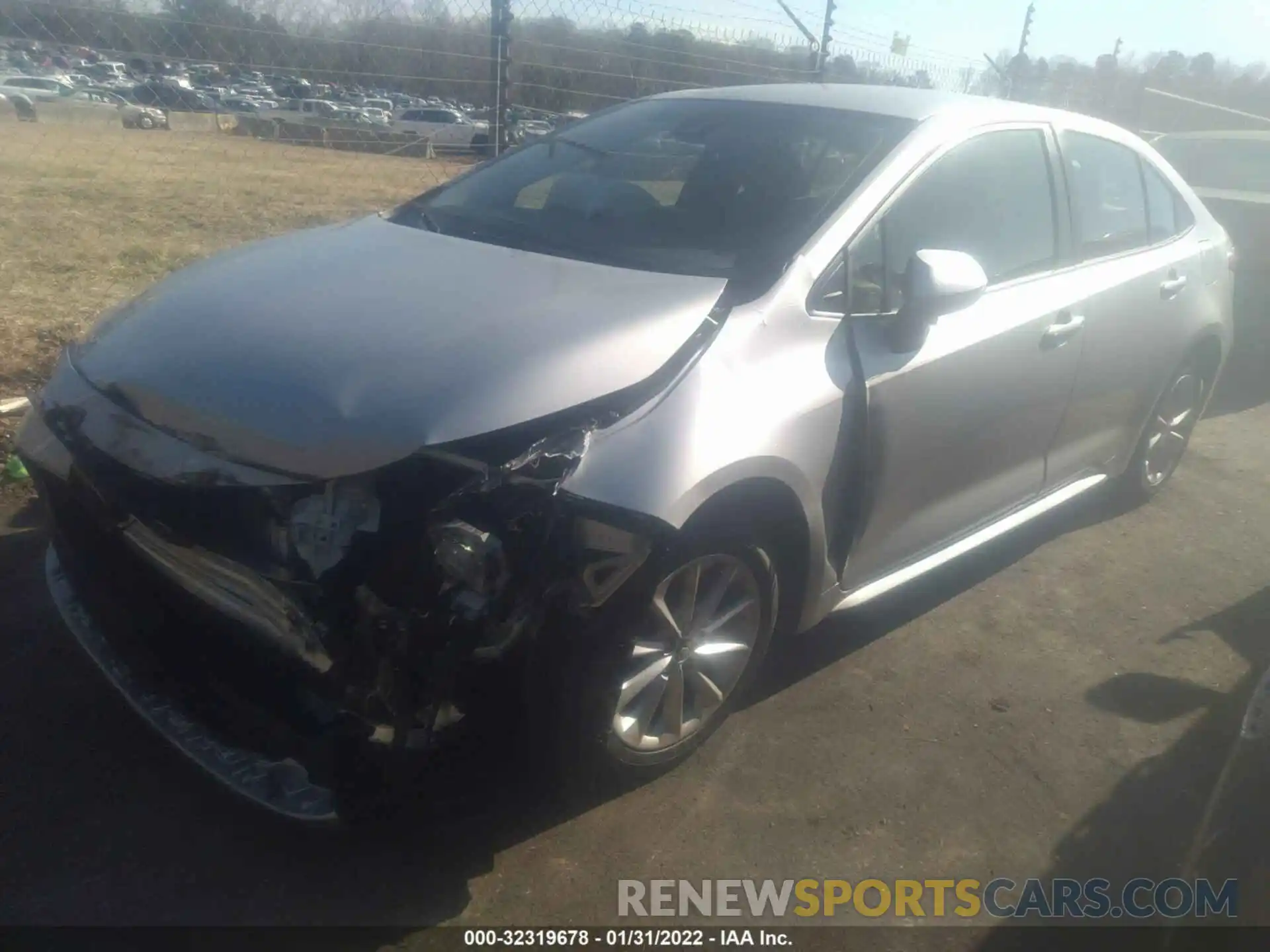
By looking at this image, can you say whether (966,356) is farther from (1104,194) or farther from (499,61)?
(499,61)

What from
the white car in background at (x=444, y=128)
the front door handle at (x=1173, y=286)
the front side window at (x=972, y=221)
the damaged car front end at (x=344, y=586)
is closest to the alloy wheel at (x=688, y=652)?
the damaged car front end at (x=344, y=586)

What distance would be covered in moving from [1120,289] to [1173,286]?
21.4 inches

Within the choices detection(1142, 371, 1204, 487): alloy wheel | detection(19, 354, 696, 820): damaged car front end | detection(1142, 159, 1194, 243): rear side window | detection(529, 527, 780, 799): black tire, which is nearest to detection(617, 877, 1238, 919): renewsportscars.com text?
detection(529, 527, 780, 799): black tire

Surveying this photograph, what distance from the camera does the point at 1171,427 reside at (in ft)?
16.4

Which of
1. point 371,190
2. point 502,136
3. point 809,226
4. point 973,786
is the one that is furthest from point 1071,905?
point 371,190

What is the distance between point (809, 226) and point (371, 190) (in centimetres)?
1251

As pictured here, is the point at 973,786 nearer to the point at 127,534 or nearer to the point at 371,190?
the point at 127,534

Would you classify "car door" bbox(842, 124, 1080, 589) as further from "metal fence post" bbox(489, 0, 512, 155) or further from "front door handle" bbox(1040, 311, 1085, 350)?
"metal fence post" bbox(489, 0, 512, 155)

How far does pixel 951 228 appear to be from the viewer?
3402mm

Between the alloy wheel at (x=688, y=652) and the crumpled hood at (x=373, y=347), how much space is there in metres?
0.58

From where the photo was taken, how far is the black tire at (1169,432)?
477cm

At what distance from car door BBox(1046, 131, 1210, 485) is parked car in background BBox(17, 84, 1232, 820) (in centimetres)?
4

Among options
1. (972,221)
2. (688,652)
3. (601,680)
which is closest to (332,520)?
(601,680)

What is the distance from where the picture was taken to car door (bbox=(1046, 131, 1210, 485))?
13.0ft
